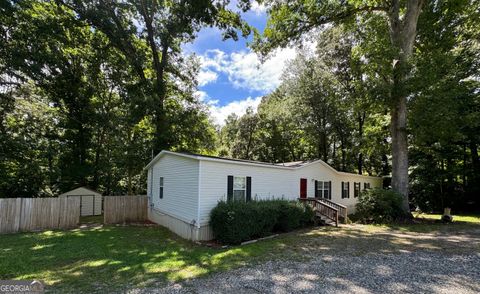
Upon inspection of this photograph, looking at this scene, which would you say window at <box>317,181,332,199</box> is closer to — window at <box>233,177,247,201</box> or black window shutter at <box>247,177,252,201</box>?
black window shutter at <box>247,177,252,201</box>

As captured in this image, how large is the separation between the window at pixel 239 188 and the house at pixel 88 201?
41.0 ft

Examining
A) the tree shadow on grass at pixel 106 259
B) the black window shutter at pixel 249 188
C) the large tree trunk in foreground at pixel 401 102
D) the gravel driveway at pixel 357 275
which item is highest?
the large tree trunk in foreground at pixel 401 102

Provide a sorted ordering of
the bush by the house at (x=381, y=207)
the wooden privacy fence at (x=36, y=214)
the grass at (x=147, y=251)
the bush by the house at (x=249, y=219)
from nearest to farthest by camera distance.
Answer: the grass at (x=147, y=251), the bush by the house at (x=249, y=219), the wooden privacy fence at (x=36, y=214), the bush by the house at (x=381, y=207)

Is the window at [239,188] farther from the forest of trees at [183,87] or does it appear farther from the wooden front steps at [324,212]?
the forest of trees at [183,87]

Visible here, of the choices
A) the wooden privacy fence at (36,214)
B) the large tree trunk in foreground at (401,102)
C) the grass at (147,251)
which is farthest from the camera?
the large tree trunk in foreground at (401,102)

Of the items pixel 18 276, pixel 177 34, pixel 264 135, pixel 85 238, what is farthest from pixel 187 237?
pixel 264 135

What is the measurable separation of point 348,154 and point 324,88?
23.6 ft

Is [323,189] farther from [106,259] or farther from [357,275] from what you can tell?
[106,259]

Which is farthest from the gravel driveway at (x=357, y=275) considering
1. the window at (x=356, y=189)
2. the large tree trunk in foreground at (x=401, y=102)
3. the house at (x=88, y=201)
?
the house at (x=88, y=201)

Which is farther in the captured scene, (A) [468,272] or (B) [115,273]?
(B) [115,273]

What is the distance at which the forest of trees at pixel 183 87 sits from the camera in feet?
45.6

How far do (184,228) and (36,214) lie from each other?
7038 millimetres

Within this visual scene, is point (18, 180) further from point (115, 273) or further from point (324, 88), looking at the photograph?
point (324, 88)

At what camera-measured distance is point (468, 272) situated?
5461 mm
